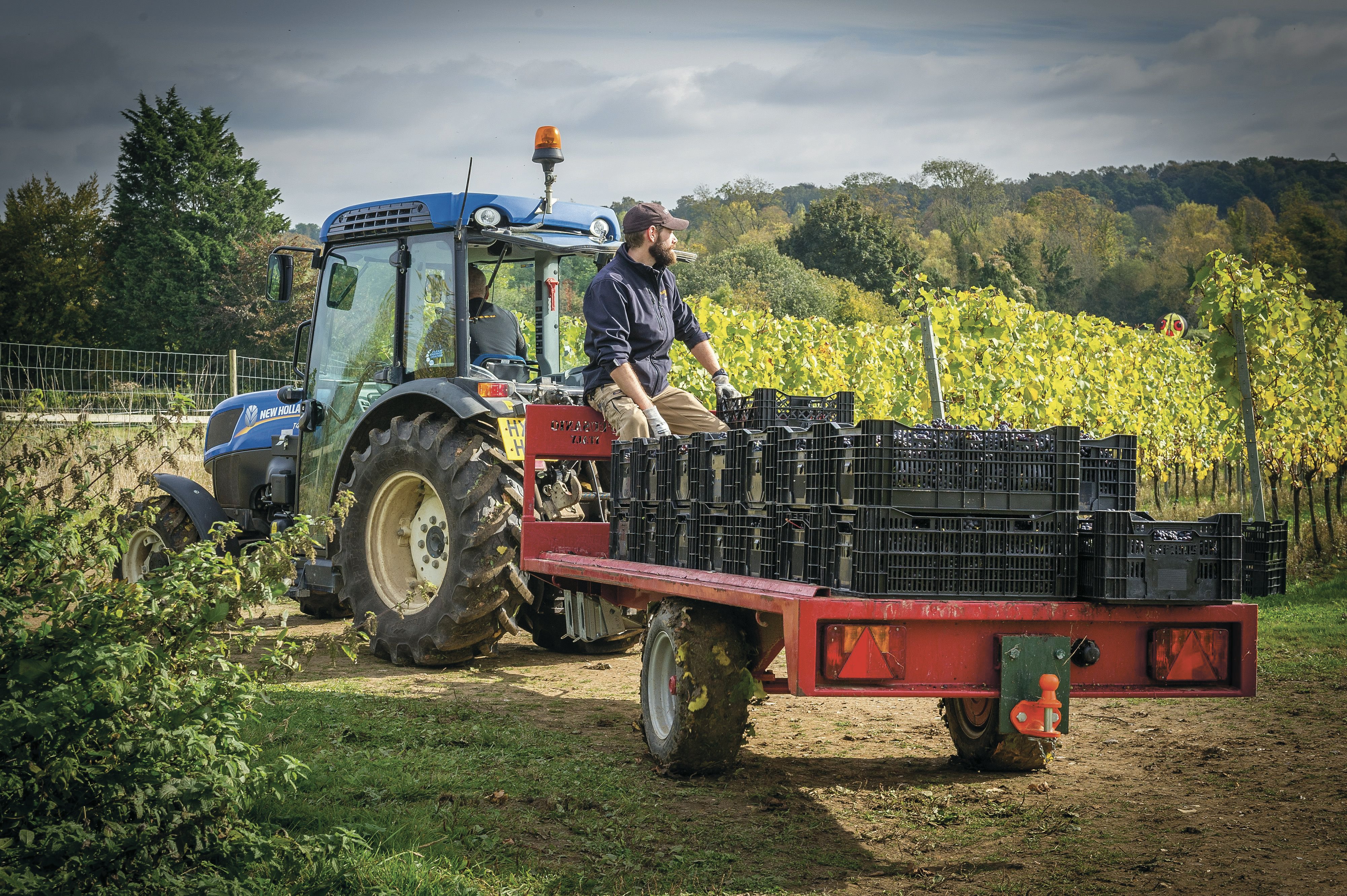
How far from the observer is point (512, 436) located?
22.5 feet

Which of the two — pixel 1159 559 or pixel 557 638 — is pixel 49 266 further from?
pixel 1159 559

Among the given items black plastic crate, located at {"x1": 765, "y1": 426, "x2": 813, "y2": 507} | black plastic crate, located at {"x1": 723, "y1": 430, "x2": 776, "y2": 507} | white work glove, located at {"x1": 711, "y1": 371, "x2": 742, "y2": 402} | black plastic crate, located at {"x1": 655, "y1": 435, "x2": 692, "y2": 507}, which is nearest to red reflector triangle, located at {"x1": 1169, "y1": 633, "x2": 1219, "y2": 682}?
black plastic crate, located at {"x1": 765, "y1": 426, "x2": 813, "y2": 507}

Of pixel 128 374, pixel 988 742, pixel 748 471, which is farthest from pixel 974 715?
pixel 128 374

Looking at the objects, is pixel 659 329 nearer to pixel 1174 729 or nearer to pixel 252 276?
pixel 1174 729

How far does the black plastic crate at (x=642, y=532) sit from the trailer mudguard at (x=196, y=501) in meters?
4.40

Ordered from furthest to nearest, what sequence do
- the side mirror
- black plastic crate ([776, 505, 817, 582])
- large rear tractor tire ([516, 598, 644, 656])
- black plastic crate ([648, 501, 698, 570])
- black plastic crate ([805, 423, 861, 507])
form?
large rear tractor tire ([516, 598, 644, 656])
the side mirror
black plastic crate ([648, 501, 698, 570])
black plastic crate ([776, 505, 817, 582])
black plastic crate ([805, 423, 861, 507])

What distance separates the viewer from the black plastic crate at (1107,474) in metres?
4.32

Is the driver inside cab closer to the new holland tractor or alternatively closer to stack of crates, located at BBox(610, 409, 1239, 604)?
the new holland tractor

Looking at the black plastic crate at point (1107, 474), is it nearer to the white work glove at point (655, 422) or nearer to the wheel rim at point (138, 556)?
the white work glove at point (655, 422)

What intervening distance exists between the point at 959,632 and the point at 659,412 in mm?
2545

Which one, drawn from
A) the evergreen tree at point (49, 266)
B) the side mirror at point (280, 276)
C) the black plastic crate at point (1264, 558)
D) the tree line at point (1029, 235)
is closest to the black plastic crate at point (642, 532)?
the black plastic crate at point (1264, 558)

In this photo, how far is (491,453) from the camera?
6809 millimetres

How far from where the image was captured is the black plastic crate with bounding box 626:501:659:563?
16.7ft

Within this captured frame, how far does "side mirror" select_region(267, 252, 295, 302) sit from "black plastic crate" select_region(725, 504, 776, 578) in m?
4.36
